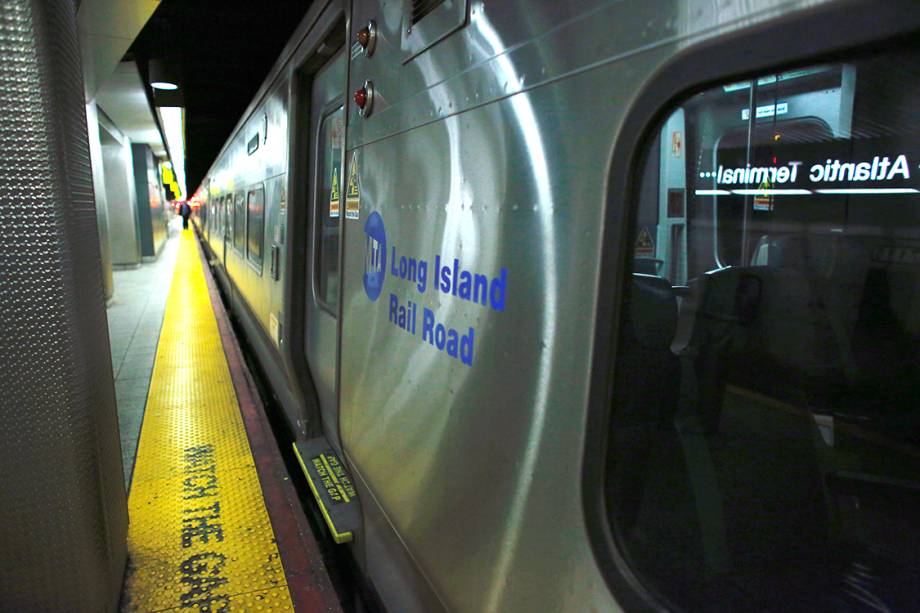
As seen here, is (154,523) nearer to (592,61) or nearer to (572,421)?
(572,421)

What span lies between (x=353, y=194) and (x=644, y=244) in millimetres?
1540

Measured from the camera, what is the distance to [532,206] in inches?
45.7

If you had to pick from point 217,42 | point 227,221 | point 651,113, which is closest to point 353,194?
point 651,113

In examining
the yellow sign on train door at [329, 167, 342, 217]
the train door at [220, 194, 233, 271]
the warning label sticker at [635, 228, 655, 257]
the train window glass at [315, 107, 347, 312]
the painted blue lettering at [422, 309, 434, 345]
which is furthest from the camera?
the train door at [220, 194, 233, 271]

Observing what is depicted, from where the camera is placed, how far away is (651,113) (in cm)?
90

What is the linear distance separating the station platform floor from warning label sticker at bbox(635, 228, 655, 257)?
61.5 inches

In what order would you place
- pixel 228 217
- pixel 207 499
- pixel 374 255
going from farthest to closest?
pixel 228 217 → pixel 207 499 → pixel 374 255

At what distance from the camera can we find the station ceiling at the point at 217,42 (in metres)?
5.76

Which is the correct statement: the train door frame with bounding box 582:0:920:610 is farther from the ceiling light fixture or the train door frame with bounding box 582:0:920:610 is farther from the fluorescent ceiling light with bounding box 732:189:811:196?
the ceiling light fixture

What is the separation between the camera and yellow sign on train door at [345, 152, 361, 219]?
2252mm

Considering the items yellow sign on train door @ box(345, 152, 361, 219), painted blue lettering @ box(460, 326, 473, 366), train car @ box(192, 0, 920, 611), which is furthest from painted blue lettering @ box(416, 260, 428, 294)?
yellow sign on train door @ box(345, 152, 361, 219)

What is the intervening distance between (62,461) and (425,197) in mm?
1250

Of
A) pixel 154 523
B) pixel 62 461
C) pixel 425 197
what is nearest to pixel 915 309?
pixel 425 197

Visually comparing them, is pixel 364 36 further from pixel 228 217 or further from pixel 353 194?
pixel 228 217
